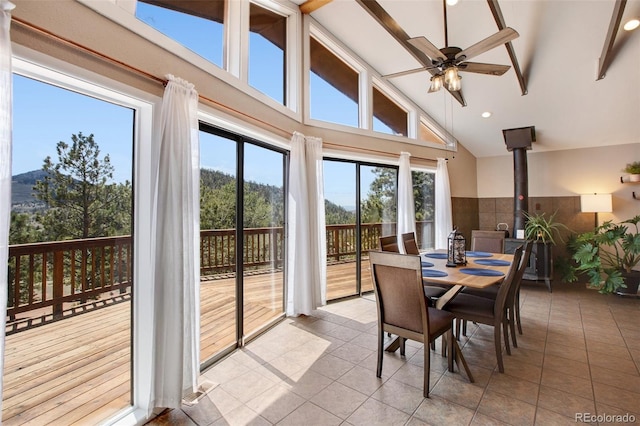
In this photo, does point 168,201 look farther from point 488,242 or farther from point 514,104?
point 514,104

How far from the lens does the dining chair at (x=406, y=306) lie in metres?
2.11

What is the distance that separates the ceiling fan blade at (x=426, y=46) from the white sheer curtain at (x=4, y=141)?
7.55 feet

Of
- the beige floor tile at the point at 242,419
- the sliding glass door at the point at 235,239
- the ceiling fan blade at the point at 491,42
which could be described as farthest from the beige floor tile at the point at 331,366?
the ceiling fan blade at the point at 491,42

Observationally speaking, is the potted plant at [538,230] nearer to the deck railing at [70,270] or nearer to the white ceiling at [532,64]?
the white ceiling at [532,64]

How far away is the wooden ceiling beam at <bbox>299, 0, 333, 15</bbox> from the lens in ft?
11.7

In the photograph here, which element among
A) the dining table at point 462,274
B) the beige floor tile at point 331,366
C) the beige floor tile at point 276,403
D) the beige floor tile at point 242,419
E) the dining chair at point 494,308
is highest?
the dining table at point 462,274

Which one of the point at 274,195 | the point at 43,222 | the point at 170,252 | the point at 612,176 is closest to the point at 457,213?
the point at 612,176

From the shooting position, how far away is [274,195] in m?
3.51

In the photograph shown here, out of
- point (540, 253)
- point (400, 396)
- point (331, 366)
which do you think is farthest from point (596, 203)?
point (331, 366)

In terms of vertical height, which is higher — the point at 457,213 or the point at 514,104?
the point at 514,104

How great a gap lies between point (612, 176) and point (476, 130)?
7.40 ft

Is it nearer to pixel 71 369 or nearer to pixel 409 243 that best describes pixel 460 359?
pixel 409 243

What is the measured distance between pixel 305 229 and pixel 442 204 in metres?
2.91

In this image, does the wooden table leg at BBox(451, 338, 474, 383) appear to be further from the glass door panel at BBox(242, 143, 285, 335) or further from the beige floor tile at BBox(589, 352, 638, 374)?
the glass door panel at BBox(242, 143, 285, 335)
